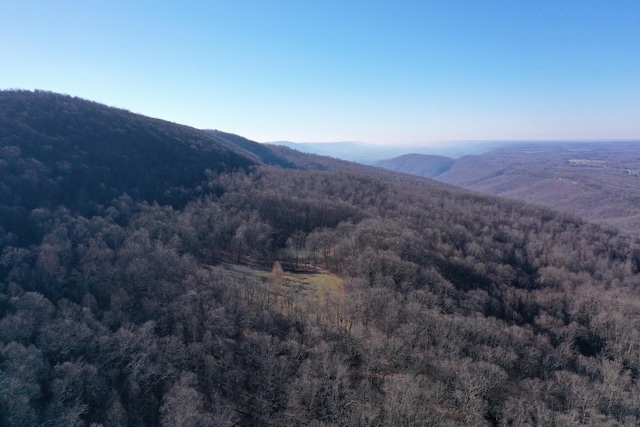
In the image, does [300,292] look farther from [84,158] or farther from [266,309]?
[84,158]

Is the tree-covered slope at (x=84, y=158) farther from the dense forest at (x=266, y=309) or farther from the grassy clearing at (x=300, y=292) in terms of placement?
the grassy clearing at (x=300, y=292)

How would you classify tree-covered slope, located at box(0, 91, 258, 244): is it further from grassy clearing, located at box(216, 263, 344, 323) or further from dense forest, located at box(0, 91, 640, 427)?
grassy clearing, located at box(216, 263, 344, 323)

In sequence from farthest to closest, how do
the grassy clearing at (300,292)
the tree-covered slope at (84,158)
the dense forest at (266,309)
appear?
the tree-covered slope at (84,158), the grassy clearing at (300,292), the dense forest at (266,309)

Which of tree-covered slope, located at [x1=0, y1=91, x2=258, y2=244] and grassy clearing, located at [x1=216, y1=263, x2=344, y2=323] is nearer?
grassy clearing, located at [x1=216, y1=263, x2=344, y2=323]

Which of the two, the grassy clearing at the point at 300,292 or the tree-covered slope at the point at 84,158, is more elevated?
the tree-covered slope at the point at 84,158

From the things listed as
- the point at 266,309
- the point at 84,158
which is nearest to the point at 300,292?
the point at 266,309

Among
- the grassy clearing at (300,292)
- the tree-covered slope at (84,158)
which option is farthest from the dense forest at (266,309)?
the tree-covered slope at (84,158)

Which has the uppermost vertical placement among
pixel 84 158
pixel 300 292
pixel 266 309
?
pixel 84 158

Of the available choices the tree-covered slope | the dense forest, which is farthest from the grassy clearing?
the tree-covered slope

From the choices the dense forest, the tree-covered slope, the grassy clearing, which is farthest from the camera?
the tree-covered slope
